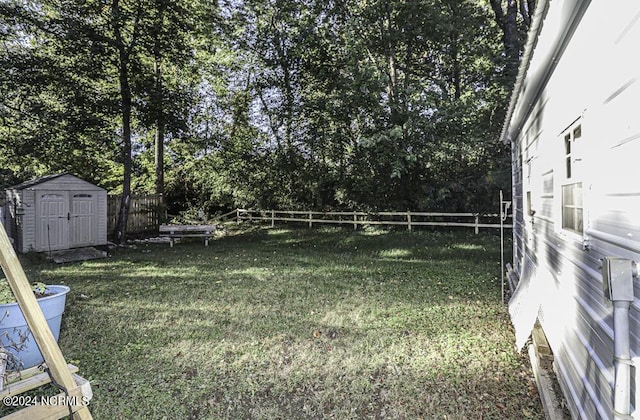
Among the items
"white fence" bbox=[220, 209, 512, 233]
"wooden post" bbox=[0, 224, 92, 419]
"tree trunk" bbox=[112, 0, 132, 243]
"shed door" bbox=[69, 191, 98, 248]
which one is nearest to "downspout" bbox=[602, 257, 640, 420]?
"wooden post" bbox=[0, 224, 92, 419]

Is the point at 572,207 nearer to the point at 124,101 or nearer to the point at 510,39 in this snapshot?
the point at 510,39

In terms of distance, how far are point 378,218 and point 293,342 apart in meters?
10.7

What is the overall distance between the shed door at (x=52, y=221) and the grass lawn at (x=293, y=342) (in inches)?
60.8

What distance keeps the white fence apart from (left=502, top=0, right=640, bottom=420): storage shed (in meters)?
8.17

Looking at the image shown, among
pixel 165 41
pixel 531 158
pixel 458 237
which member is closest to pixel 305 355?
pixel 531 158

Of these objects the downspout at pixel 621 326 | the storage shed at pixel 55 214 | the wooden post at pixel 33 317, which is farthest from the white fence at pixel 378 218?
the wooden post at pixel 33 317

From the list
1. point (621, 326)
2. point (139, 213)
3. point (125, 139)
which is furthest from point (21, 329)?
point (139, 213)

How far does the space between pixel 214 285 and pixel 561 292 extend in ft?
16.8

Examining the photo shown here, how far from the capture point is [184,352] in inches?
146

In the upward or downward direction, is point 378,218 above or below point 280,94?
below

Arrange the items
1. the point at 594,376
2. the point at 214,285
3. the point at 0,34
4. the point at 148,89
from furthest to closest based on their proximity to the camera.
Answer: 1. the point at 148,89
2. the point at 0,34
3. the point at 214,285
4. the point at 594,376

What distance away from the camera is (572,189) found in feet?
8.86

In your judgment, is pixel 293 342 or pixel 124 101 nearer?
pixel 293 342

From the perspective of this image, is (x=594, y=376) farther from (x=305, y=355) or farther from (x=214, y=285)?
(x=214, y=285)
